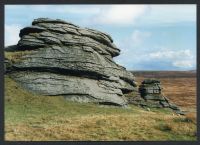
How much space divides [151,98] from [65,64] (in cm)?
1766

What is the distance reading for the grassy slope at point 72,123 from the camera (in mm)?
38000

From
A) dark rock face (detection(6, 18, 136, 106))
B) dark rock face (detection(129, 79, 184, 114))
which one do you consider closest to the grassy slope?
dark rock face (detection(6, 18, 136, 106))

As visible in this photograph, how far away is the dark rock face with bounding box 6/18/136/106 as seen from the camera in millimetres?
56062

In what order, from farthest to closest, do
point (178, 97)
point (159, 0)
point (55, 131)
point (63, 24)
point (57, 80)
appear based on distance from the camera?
point (178, 97) → point (63, 24) → point (57, 80) → point (55, 131) → point (159, 0)

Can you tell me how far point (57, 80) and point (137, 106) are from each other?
1509 cm

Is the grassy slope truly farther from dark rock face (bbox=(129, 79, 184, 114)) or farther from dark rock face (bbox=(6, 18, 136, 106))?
dark rock face (bbox=(129, 79, 184, 114))

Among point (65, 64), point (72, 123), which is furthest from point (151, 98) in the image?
point (72, 123)

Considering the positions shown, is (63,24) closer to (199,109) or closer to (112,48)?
(112,48)

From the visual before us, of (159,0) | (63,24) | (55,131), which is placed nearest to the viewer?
(159,0)

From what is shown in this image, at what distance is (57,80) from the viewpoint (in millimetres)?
56719

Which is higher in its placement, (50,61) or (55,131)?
(50,61)

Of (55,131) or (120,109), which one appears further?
(120,109)

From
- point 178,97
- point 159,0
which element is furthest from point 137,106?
point 178,97

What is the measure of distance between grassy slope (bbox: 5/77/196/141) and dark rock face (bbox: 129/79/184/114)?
1280cm
